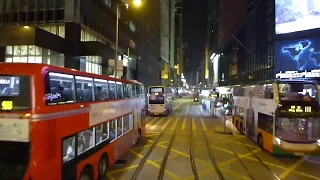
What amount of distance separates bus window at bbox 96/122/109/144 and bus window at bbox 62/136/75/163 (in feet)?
6.05

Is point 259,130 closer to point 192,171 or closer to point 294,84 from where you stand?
point 294,84

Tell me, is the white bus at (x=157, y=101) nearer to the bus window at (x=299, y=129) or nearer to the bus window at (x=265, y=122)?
the bus window at (x=265, y=122)

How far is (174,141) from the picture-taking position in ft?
57.0

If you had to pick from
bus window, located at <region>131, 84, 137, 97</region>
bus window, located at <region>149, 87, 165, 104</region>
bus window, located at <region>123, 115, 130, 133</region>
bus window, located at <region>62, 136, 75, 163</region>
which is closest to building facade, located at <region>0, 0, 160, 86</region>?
bus window, located at <region>149, 87, 165, 104</region>

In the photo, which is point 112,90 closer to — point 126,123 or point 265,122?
point 126,123

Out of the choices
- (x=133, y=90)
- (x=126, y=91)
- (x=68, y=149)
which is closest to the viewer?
(x=68, y=149)

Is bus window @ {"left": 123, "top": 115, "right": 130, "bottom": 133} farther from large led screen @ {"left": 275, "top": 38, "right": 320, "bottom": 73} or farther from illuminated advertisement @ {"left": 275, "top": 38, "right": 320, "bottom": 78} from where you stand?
large led screen @ {"left": 275, "top": 38, "right": 320, "bottom": 73}

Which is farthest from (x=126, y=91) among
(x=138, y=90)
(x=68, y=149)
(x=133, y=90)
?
(x=68, y=149)

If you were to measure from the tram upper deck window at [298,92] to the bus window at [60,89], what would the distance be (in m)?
9.55

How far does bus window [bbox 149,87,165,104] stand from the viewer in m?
34.7

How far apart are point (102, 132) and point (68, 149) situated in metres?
2.61

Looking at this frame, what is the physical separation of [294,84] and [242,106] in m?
7.37

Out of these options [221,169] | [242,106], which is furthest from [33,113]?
[242,106]

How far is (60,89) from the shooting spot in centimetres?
669
